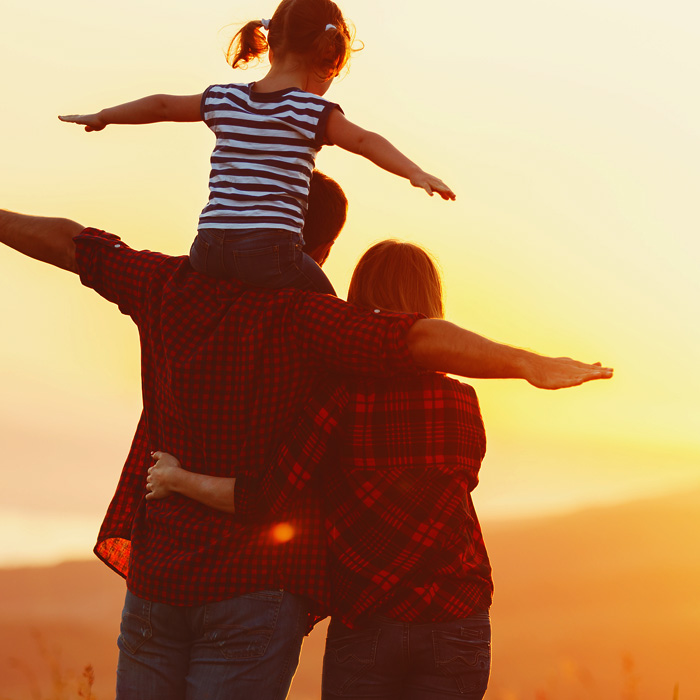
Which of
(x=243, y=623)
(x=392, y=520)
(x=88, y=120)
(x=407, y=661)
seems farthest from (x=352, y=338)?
(x=88, y=120)

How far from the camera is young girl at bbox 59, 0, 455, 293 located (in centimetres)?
336

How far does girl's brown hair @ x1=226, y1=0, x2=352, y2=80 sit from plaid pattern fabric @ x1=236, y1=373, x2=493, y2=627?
133 cm

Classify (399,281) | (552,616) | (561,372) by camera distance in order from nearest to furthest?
(561,372) < (399,281) < (552,616)

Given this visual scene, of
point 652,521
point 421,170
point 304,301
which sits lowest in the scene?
point 304,301

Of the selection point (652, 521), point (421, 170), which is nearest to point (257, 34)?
point (421, 170)

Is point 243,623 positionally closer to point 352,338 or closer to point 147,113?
point 352,338

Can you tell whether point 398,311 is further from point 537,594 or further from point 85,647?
point 537,594

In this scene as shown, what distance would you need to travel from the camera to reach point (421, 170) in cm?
328

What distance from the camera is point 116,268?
335 centimetres

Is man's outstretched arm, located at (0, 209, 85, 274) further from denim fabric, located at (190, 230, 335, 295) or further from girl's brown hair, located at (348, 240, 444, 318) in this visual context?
girl's brown hair, located at (348, 240, 444, 318)

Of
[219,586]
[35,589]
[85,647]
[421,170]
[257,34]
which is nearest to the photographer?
[219,586]

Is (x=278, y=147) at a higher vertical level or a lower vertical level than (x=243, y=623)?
higher

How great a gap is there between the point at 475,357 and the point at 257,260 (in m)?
0.88

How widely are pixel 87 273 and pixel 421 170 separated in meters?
1.25
